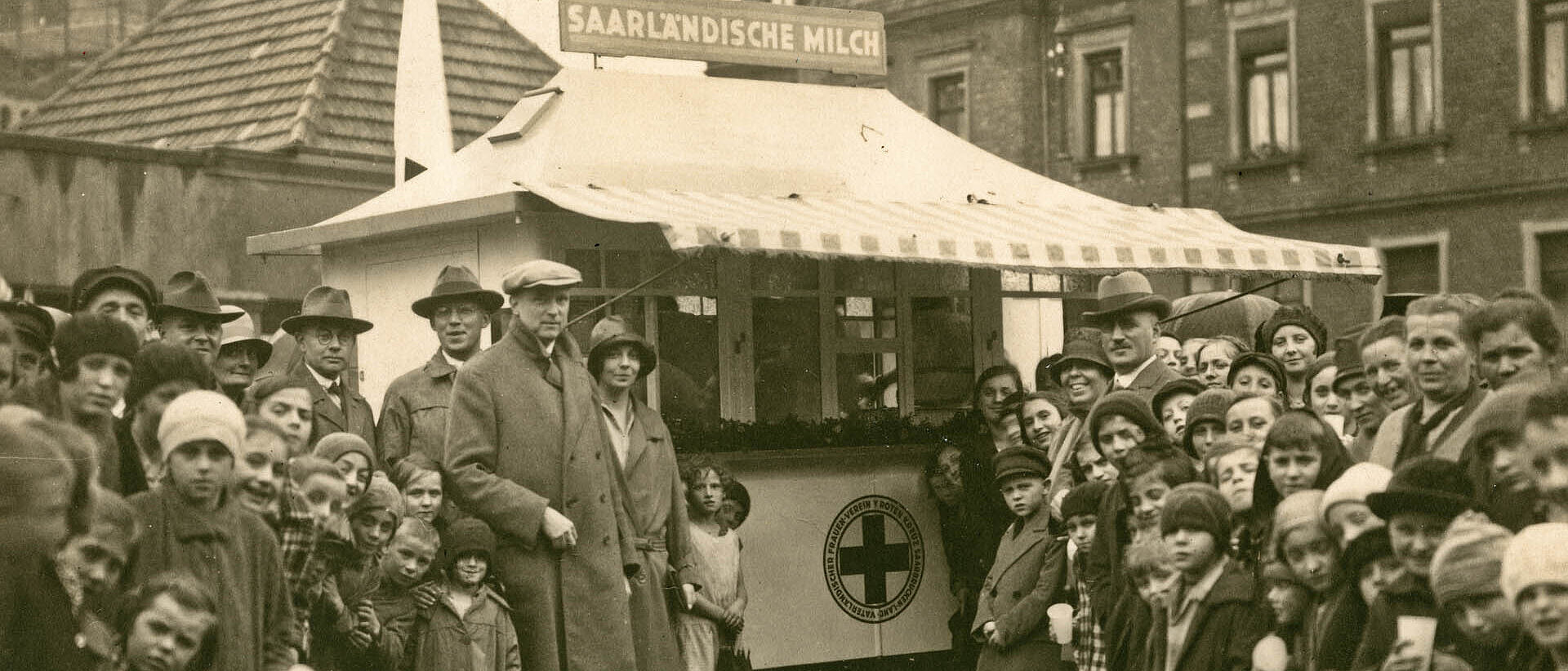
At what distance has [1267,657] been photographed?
5.83 metres

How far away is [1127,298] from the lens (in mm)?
8945

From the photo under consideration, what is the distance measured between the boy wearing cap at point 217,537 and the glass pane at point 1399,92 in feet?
75.0

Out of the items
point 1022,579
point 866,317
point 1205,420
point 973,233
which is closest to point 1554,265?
point 866,317

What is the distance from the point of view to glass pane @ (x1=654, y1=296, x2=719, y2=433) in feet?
34.8

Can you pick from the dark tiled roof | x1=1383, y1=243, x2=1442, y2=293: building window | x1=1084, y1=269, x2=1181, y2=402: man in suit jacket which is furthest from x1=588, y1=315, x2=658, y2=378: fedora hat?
x1=1383, y1=243, x2=1442, y2=293: building window

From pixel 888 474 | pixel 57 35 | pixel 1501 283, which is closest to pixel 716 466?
pixel 888 474

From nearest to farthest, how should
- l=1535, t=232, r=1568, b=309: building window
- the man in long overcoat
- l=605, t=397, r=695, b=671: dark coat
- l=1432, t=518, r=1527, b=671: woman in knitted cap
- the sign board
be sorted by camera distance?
l=1432, t=518, r=1527, b=671: woman in knitted cap → the man in long overcoat → l=605, t=397, r=695, b=671: dark coat → the sign board → l=1535, t=232, r=1568, b=309: building window

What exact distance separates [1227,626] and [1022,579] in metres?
2.11

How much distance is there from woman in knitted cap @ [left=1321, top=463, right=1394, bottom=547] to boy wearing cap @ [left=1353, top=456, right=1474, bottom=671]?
0.20m

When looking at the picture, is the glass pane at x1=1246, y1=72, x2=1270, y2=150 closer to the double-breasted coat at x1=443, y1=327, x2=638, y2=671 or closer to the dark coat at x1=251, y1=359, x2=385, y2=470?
the dark coat at x1=251, y1=359, x2=385, y2=470

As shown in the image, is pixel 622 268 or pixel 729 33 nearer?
pixel 622 268

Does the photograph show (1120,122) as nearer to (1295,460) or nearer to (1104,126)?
(1104,126)

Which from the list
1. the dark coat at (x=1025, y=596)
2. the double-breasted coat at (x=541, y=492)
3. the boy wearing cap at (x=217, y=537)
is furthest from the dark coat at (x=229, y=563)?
the dark coat at (x=1025, y=596)

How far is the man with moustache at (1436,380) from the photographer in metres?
6.18
